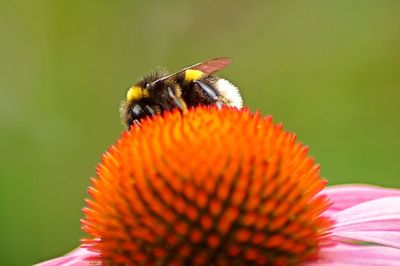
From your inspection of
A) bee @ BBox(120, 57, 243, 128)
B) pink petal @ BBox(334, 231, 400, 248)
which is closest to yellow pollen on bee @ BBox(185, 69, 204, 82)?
bee @ BBox(120, 57, 243, 128)

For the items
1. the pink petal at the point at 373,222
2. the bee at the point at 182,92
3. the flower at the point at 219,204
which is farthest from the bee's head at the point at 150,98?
the pink petal at the point at 373,222

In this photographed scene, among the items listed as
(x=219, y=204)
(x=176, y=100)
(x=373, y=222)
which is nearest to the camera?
(x=219, y=204)

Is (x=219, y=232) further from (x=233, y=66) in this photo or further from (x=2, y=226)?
(x=233, y=66)

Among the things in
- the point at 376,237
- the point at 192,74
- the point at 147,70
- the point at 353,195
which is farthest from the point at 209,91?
the point at 147,70

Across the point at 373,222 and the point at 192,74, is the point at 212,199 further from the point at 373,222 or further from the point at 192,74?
the point at 192,74

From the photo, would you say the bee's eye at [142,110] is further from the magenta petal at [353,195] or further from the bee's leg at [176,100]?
the magenta petal at [353,195]

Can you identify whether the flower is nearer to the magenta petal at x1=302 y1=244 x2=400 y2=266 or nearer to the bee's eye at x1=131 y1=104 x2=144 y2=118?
the magenta petal at x1=302 y1=244 x2=400 y2=266
